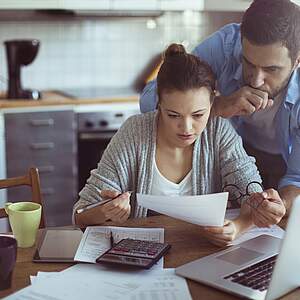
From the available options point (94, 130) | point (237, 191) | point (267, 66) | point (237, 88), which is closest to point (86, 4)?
point (94, 130)

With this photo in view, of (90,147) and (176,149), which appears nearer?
(176,149)

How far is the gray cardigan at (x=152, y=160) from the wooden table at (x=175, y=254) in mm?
145

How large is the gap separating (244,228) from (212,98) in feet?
1.37

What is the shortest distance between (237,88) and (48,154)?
168 cm

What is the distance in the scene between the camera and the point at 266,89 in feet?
6.08

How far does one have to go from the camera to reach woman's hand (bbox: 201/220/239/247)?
1494 millimetres

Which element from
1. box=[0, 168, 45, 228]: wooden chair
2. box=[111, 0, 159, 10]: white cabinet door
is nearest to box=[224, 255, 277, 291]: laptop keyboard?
box=[0, 168, 45, 228]: wooden chair

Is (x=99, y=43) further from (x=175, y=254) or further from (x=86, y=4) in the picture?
(x=175, y=254)

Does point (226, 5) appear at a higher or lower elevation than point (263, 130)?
higher

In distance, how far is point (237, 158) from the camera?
181 cm

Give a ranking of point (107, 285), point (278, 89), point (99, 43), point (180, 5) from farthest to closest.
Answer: point (99, 43), point (180, 5), point (278, 89), point (107, 285)

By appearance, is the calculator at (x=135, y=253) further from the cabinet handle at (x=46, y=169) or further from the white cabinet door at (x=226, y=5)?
the white cabinet door at (x=226, y=5)

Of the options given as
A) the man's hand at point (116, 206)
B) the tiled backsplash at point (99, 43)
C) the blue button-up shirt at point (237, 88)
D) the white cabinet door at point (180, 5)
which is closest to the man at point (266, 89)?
the blue button-up shirt at point (237, 88)

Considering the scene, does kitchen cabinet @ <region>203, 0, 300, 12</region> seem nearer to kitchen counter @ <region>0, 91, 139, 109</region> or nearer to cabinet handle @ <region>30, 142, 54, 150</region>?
Result: kitchen counter @ <region>0, 91, 139, 109</region>
